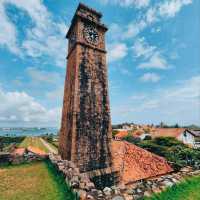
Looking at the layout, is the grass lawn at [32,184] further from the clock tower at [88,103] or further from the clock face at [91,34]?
the clock face at [91,34]

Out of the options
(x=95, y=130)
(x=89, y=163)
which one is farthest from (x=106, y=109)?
(x=89, y=163)

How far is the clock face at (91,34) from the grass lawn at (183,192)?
11154 millimetres

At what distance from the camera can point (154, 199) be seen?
5559 mm

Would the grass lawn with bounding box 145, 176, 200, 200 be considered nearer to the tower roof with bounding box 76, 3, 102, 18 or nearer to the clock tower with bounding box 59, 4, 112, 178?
the clock tower with bounding box 59, 4, 112, 178

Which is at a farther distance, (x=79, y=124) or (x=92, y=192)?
(x=79, y=124)

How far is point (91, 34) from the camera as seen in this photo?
13.6 metres

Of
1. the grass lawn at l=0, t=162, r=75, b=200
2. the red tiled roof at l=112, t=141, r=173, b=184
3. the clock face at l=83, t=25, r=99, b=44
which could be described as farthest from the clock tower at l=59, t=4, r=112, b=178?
the grass lawn at l=0, t=162, r=75, b=200

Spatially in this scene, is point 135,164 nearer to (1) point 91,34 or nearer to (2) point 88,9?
(1) point 91,34

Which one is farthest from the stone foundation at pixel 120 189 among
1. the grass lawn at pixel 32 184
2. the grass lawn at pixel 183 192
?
the grass lawn at pixel 32 184

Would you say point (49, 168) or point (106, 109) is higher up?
point (106, 109)

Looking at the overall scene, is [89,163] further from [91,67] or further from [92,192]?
[91,67]

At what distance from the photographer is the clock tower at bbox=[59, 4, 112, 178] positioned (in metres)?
11.1

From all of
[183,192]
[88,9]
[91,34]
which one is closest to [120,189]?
[183,192]

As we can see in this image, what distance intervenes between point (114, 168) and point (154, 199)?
7224 millimetres
